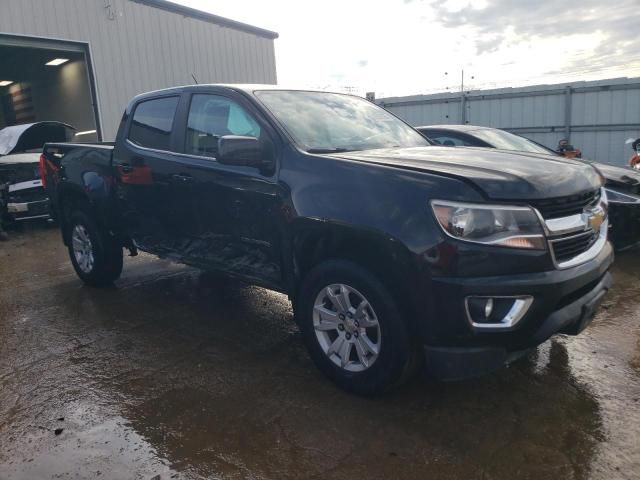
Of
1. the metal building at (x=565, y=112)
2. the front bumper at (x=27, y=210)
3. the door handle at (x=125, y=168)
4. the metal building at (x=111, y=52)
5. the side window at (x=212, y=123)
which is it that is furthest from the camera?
the metal building at (x=111, y=52)

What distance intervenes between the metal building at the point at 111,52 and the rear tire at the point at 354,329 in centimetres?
989

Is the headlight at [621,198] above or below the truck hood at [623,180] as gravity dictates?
below

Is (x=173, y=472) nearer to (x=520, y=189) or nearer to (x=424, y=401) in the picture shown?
(x=424, y=401)

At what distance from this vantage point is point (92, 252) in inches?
212

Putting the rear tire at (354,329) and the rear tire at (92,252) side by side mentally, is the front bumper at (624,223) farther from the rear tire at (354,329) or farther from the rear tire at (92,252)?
the rear tire at (92,252)

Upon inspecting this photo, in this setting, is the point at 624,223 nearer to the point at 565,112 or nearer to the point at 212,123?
the point at 212,123

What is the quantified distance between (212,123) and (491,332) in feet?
8.46

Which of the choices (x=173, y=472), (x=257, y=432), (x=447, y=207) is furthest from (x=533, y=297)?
(x=173, y=472)

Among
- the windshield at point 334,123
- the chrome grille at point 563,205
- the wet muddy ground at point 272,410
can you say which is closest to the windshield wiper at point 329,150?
the windshield at point 334,123

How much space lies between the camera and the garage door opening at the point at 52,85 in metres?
13.7

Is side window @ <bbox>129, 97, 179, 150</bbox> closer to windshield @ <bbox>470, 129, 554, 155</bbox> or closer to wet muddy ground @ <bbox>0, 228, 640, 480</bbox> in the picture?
wet muddy ground @ <bbox>0, 228, 640, 480</bbox>

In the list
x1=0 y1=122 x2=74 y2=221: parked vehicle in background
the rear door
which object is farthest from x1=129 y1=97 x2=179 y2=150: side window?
x1=0 y1=122 x2=74 y2=221: parked vehicle in background

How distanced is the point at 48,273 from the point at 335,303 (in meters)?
4.79

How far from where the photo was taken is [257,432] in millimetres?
2816
